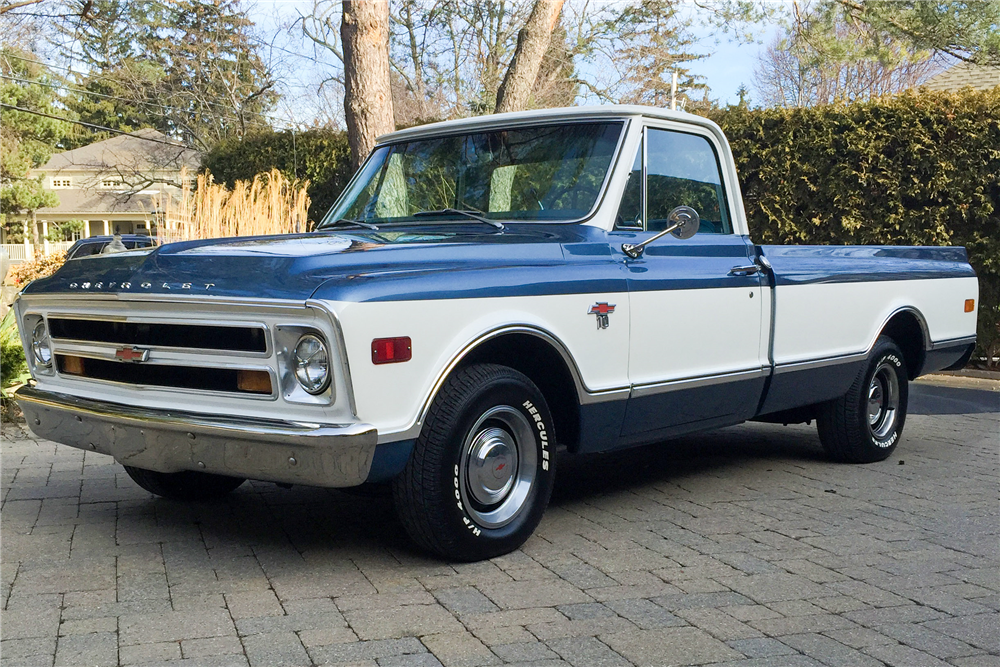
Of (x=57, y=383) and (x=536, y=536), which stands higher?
(x=57, y=383)

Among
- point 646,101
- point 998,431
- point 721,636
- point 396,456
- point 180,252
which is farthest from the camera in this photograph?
point 646,101

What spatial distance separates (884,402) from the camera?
6992 millimetres

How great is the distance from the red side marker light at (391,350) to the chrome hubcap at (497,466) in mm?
522

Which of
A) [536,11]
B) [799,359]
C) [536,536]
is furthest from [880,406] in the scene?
[536,11]

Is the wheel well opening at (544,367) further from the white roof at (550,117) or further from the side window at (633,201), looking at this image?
the white roof at (550,117)

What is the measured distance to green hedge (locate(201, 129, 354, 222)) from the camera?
15586 mm

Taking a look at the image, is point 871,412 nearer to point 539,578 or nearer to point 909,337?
point 909,337

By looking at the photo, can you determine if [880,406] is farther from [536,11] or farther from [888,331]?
[536,11]

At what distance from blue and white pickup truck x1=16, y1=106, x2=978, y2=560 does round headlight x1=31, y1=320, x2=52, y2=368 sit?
0.01 m

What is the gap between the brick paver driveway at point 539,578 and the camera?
342cm

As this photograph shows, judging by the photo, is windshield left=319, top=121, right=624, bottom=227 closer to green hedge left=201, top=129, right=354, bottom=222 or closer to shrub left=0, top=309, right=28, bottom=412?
shrub left=0, top=309, right=28, bottom=412

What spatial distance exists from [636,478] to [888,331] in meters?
2.19

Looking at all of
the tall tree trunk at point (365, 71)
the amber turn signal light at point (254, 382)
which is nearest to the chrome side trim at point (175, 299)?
the amber turn signal light at point (254, 382)

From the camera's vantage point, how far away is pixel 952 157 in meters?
10.8
